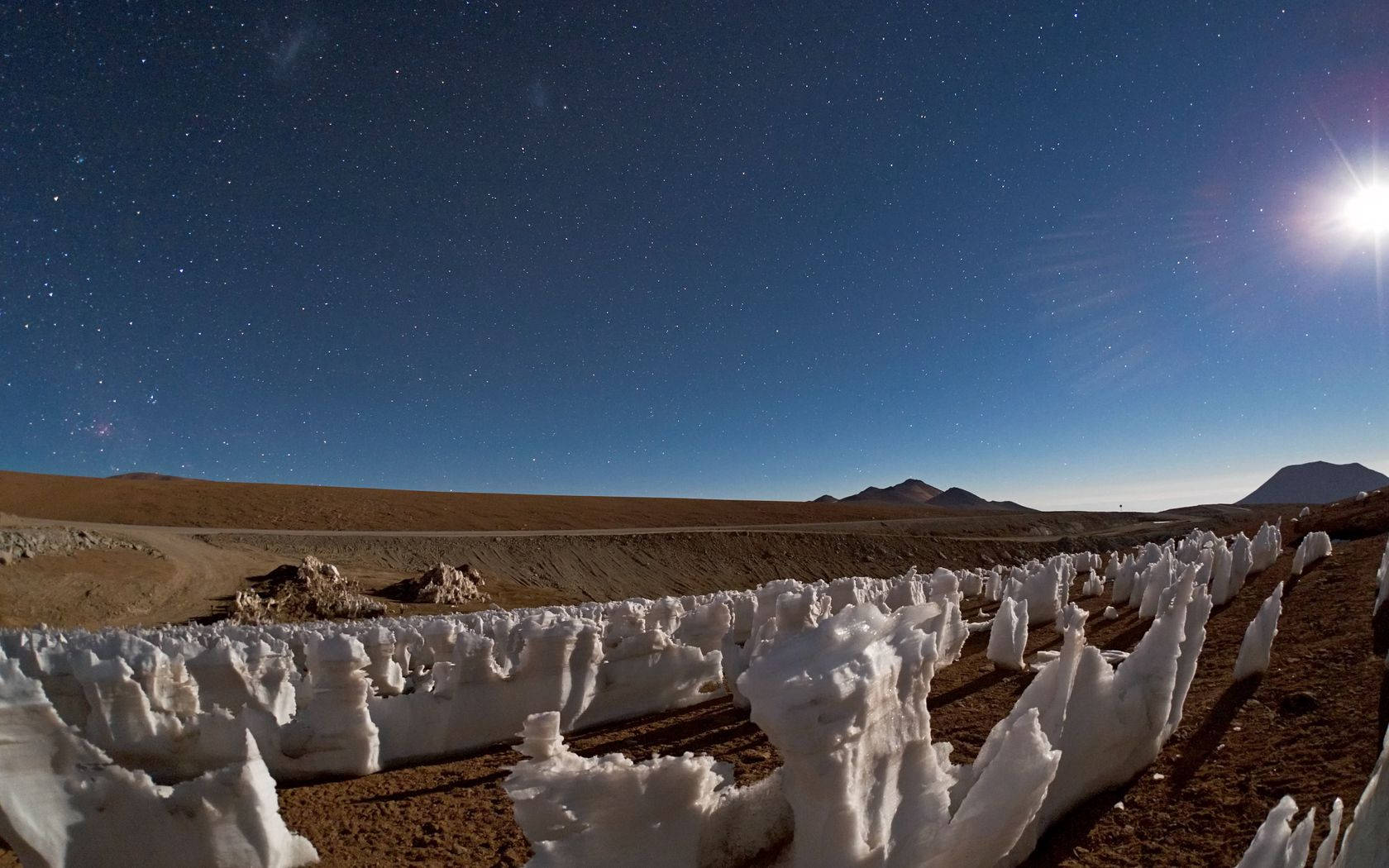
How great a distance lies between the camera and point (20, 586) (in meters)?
21.7

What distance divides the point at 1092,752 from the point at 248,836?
5438mm

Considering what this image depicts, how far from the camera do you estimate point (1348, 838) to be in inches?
69.4

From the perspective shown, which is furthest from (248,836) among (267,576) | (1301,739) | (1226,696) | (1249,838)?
(267,576)

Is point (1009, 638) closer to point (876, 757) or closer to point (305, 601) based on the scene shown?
point (876, 757)

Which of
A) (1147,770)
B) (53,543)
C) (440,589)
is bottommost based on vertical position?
(440,589)

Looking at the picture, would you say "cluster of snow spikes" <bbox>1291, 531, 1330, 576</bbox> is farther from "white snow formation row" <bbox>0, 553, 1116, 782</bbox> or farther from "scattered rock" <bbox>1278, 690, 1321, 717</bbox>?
"scattered rock" <bbox>1278, 690, 1321, 717</bbox>

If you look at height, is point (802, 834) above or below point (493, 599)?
above

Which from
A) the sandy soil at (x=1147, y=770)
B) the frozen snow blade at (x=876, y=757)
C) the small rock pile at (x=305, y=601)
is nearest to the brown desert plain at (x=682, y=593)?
the sandy soil at (x=1147, y=770)

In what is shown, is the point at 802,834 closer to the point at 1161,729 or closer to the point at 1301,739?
the point at 1161,729

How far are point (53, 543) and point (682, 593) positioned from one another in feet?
84.8

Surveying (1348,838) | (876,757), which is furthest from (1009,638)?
(1348,838)

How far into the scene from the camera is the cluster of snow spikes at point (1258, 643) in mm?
6568

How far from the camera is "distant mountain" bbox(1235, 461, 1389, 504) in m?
167

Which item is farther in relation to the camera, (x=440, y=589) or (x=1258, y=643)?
(x=440, y=589)
